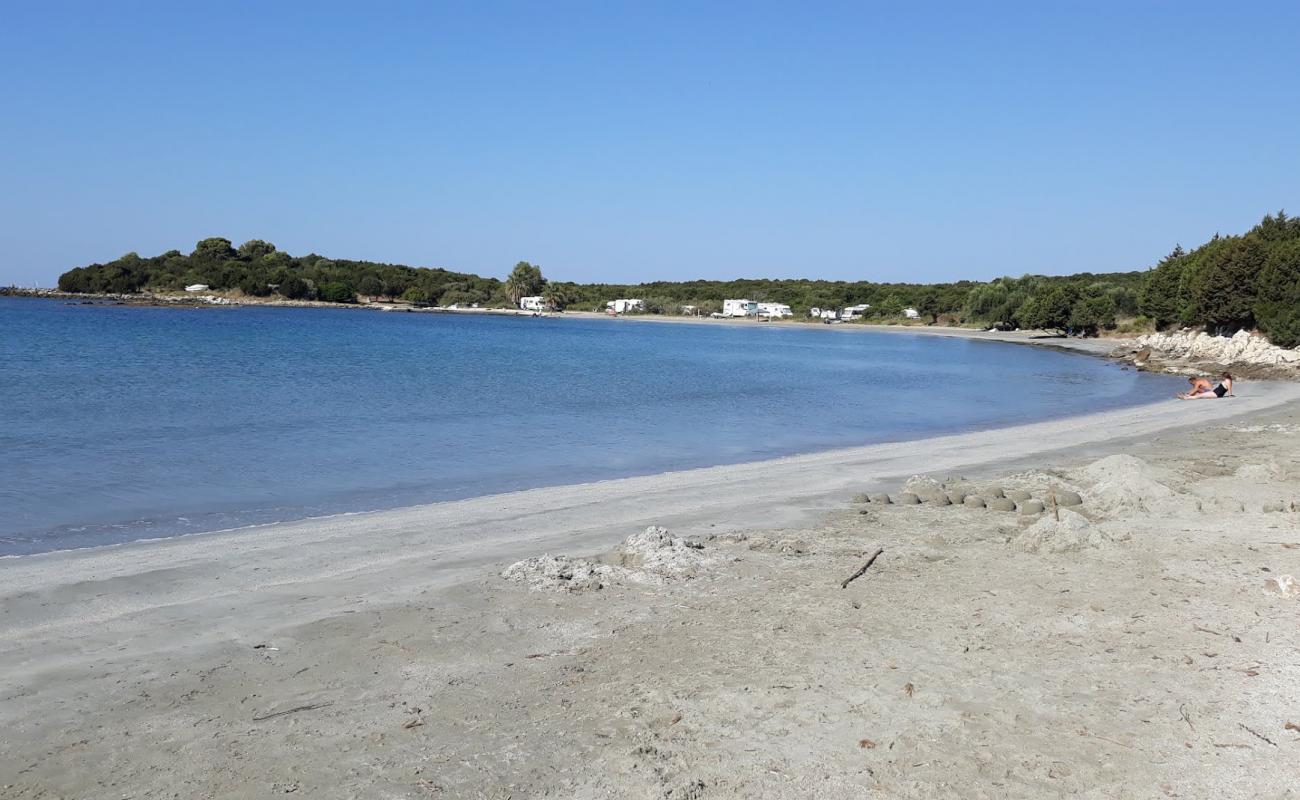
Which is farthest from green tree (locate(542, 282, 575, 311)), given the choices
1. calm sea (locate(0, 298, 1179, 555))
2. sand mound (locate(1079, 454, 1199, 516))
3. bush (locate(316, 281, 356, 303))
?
sand mound (locate(1079, 454, 1199, 516))

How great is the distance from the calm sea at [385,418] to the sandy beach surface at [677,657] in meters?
3.24

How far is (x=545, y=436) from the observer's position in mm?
22750

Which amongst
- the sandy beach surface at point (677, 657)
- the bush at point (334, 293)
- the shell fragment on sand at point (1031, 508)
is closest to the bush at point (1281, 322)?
the sandy beach surface at point (677, 657)

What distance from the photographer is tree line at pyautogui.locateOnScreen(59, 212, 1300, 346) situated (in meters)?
52.5

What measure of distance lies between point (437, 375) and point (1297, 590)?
38.3m

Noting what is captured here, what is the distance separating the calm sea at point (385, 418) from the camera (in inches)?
571

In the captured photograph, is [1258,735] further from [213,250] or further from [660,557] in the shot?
[213,250]

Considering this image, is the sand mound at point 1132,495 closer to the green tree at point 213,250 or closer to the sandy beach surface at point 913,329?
the sandy beach surface at point 913,329

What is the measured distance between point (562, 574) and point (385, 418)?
1782cm

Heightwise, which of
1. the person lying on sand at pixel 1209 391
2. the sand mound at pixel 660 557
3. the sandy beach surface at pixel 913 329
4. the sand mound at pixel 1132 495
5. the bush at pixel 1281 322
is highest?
the bush at pixel 1281 322

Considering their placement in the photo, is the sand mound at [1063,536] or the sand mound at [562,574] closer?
the sand mound at [562,574]

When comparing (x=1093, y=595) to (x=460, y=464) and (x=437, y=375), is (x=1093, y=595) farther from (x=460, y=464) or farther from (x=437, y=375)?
(x=437, y=375)

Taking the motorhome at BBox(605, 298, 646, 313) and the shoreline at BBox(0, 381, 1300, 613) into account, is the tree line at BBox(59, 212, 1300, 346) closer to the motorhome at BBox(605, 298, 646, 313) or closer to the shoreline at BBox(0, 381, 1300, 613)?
the motorhome at BBox(605, 298, 646, 313)

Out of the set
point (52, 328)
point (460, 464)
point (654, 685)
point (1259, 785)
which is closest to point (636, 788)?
point (654, 685)
